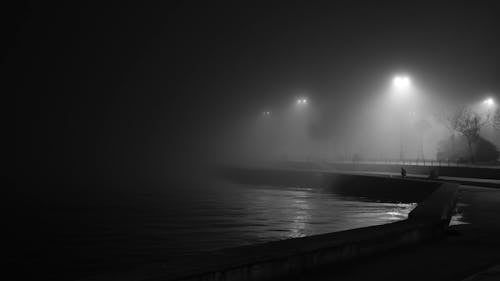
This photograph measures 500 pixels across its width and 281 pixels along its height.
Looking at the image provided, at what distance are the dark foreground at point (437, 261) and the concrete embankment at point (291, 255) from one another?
0.23m

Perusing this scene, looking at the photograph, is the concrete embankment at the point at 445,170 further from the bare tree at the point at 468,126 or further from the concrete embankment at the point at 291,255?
the concrete embankment at the point at 291,255

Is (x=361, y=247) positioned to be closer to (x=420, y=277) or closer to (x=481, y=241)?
(x=420, y=277)

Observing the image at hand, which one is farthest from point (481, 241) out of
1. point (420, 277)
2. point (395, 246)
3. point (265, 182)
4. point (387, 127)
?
point (387, 127)

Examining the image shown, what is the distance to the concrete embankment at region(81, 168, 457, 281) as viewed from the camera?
9.28 meters

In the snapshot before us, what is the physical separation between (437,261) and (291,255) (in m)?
3.64

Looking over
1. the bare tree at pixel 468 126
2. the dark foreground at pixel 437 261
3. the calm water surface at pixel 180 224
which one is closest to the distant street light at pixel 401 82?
the bare tree at pixel 468 126

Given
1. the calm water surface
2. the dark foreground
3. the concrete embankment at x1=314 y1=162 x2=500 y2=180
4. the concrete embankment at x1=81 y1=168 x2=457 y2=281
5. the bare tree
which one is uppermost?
the bare tree

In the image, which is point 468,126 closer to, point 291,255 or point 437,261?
point 437,261

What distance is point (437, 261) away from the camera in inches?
492

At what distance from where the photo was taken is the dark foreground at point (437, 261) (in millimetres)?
10953

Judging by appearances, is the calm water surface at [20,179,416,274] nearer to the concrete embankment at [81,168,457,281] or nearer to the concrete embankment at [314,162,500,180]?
the concrete embankment at [81,168,457,281]

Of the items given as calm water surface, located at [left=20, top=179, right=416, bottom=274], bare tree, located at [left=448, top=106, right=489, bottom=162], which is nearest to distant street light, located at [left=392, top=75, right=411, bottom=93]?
bare tree, located at [left=448, top=106, right=489, bottom=162]

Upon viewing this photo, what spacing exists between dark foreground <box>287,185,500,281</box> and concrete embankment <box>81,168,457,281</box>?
233 millimetres

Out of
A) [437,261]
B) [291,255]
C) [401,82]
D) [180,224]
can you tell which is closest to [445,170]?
[401,82]
